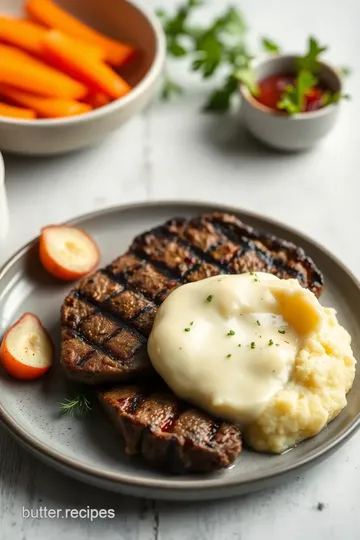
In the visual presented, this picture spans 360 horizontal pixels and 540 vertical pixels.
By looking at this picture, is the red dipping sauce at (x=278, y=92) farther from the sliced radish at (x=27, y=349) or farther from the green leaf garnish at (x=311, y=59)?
the sliced radish at (x=27, y=349)

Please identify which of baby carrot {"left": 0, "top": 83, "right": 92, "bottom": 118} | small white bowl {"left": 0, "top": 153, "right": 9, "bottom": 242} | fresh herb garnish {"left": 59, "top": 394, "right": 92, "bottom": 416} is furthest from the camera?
baby carrot {"left": 0, "top": 83, "right": 92, "bottom": 118}

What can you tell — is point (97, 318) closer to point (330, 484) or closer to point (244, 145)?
point (330, 484)

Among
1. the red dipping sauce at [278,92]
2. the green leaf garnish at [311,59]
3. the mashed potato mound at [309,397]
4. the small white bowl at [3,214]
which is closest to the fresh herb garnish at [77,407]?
the mashed potato mound at [309,397]

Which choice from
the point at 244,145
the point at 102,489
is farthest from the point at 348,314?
the point at 244,145

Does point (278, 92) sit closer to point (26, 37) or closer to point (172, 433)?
point (26, 37)

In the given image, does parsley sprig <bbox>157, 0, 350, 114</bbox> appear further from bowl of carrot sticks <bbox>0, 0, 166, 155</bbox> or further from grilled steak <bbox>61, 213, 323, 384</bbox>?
grilled steak <bbox>61, 213, 323, 384</bbox>

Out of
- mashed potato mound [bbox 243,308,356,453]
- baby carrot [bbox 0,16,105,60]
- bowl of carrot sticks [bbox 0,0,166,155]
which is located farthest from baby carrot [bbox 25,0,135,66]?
mashed potato mound [bbox 243,308,356,453]
